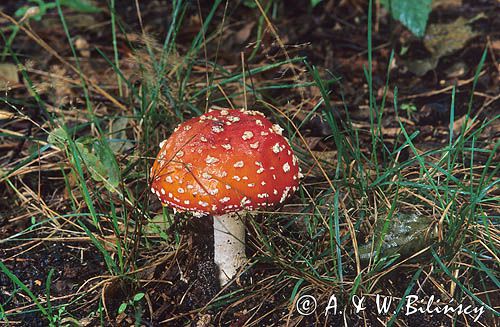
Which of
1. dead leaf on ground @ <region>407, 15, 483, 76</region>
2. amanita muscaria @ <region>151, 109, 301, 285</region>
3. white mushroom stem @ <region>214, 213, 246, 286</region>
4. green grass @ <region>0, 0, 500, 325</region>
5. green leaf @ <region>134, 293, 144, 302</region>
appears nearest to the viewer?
amanita muscaria @ <region>151, 109, 301, 285</region>

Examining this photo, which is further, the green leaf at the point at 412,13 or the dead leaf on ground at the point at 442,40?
the dead leaf on ground at the point at 442,40

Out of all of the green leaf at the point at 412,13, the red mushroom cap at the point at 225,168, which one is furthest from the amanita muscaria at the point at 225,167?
the green leaf at the point at 412,13

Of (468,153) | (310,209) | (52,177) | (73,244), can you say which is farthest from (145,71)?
(468,153)

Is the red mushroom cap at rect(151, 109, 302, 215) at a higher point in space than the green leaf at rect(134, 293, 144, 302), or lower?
higher

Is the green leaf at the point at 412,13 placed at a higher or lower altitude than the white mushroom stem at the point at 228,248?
higher

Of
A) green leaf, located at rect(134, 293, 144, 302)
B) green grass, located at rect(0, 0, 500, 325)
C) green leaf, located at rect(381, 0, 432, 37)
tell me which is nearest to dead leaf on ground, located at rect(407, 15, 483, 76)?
green leaf, located at rect(381, 0, 432, 37)

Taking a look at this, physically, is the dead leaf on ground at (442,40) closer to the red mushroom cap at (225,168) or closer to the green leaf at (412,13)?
the green leaf at (412,13)

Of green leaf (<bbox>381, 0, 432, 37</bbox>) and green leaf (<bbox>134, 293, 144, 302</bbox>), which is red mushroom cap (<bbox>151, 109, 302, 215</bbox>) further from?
green leaf (<bbox>381, 0, 432, 37</bbox>)
